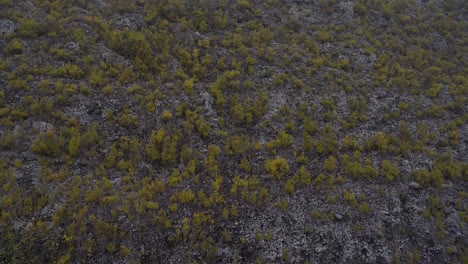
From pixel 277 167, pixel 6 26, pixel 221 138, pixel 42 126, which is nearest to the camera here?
pixel 42 126

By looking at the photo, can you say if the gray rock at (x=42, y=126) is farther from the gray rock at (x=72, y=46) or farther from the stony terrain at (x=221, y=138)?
the gray rock at (x=72, y=46)

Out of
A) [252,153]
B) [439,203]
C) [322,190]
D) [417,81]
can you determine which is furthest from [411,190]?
[417,81]

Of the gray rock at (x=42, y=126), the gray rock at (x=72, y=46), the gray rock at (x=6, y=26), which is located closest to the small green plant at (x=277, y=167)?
the gray rock at (x=42, y=126)

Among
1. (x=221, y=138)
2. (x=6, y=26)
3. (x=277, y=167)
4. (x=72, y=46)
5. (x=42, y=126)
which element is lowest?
(x=277, y=167)

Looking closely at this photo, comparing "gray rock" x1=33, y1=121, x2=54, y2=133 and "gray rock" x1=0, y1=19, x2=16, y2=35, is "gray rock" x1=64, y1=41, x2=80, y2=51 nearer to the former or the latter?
"gray rock" x1=0, y1=19, x2=16, y2=35

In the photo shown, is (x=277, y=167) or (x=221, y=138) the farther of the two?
(x=221, y=138)

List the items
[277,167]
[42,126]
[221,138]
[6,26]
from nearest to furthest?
[42,126]
[277,167]
[221,138]
[6,26]

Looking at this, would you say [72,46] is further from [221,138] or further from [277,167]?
[277,167]

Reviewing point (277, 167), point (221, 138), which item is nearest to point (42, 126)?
point (221, 138)

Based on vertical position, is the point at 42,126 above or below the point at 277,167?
above
